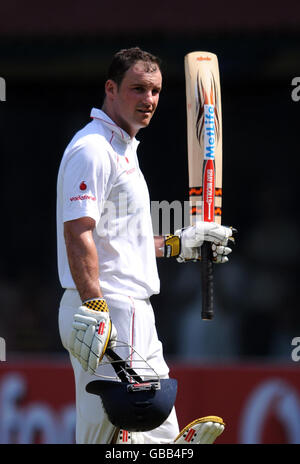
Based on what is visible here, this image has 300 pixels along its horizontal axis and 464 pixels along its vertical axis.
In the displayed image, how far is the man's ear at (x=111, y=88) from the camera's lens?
3385mm

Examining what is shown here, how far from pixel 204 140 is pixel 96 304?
982 millimetres

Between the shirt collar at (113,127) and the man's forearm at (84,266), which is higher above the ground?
the shirt collar at (113,127)

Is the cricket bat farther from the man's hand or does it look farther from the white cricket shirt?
the white cricket shirt

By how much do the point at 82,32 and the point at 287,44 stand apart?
1490mm

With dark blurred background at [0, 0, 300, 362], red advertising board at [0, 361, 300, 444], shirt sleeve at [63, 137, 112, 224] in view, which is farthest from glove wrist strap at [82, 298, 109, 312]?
dark blurred background at [0, 0, 300, 362]

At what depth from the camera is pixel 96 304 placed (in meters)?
3.04

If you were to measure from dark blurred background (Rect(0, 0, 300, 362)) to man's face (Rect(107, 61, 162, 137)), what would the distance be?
3228 millimetres

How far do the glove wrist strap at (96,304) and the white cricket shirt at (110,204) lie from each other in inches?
7.2

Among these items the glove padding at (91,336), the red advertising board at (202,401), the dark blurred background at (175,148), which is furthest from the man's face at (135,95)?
the dark blurred background at (175,148)

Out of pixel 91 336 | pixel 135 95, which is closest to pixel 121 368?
pixel 91 336

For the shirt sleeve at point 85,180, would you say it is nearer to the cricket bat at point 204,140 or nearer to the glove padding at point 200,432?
the cricket bat at point 204,140

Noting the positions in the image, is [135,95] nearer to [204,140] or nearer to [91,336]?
[204,140]

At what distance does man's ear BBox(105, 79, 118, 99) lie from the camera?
3385 mm
